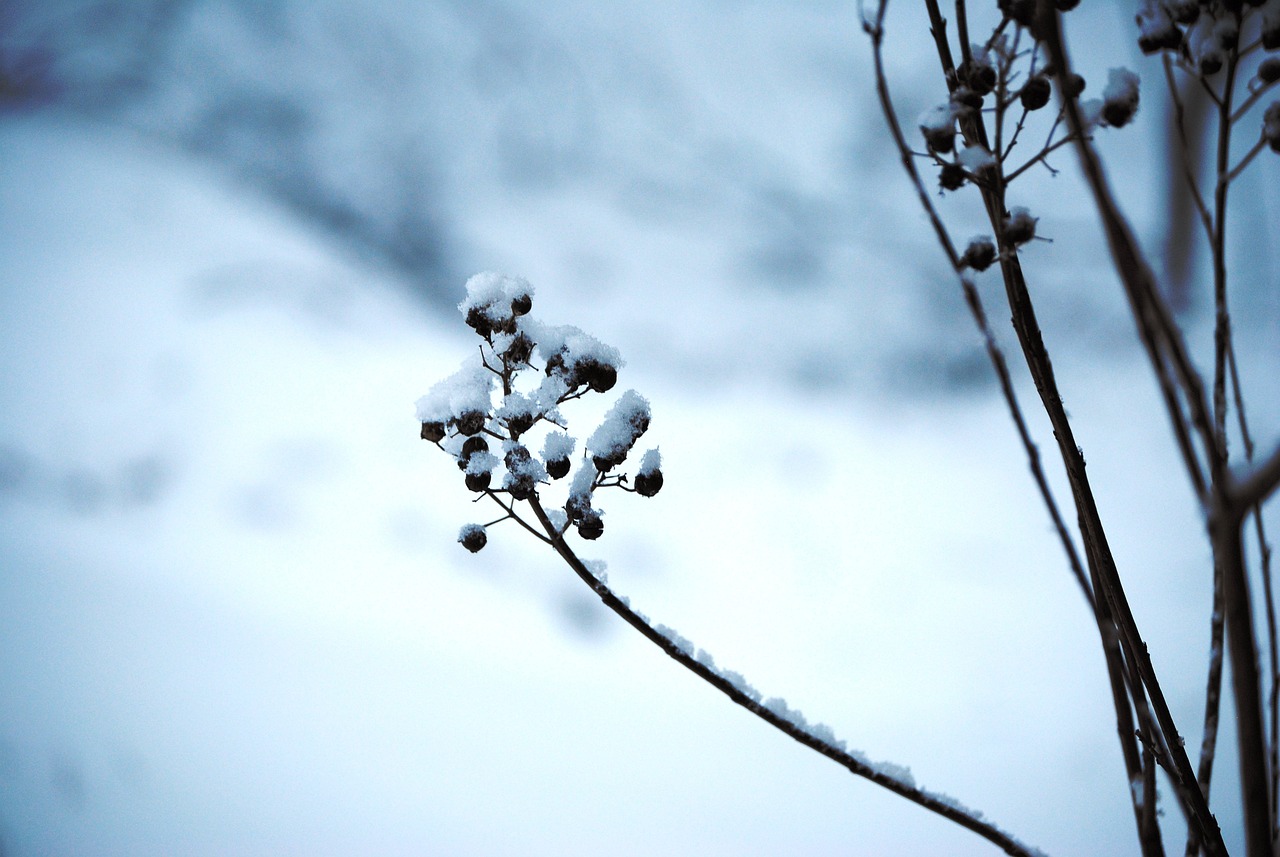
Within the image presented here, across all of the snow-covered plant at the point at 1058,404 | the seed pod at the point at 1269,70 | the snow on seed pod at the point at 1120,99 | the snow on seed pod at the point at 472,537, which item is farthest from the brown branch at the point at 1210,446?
the snow on seed pod at the point at 472,537

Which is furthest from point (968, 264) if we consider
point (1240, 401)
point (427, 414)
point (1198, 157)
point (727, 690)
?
point (427, 414)

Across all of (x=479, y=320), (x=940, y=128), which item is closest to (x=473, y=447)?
(x=479, y=320)

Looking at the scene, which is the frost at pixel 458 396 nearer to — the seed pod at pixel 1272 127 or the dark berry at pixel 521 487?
the dark berry at pixel 521 487

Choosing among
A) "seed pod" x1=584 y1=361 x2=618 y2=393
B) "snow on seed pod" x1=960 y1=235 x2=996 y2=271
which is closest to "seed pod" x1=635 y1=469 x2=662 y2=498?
"seed pod" x1=584 y1=361 x2=618 y2=393

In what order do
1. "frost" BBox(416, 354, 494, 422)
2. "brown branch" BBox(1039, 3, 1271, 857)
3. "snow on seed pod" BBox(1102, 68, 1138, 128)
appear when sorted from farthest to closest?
"frost" BBox(416, 354, 494, 422) → "snow on seed pod" BBox(1102, 68, 1138, 128) → "brown branch" BBox(1039, 3, 1271, 857)

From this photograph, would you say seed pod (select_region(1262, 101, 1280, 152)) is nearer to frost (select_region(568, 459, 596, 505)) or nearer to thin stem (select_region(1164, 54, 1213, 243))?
thin stem (select_region(1164, 54, 1213, 243))

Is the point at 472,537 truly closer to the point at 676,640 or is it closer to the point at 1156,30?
the point at 676,640
